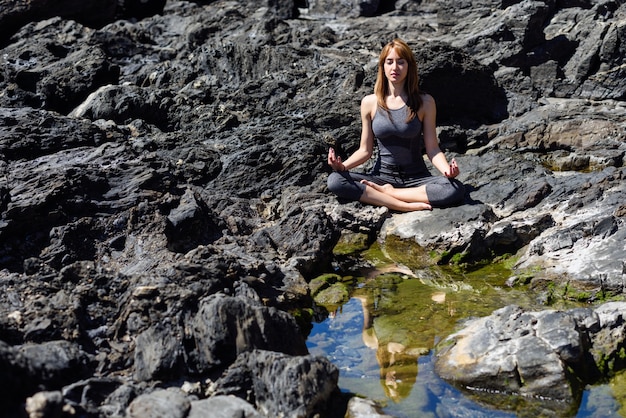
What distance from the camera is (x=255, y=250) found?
9039 mm

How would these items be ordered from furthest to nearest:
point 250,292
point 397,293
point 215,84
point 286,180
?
1. point 215,84
2. point 286,180
3. point 397,293
4. point 250,292

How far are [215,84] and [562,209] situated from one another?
7.52m

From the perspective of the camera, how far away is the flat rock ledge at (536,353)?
6.14 meters

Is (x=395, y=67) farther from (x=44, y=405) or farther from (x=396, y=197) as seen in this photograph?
(x=44, y=405)

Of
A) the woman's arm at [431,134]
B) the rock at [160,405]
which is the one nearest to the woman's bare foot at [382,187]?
the woman's arm at [431,134]

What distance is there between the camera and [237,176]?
11547 mm

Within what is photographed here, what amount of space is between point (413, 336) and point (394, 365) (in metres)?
0.63

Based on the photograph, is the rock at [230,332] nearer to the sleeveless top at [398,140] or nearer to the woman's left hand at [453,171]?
the woman's left hand at [453,171]

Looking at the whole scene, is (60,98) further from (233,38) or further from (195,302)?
(195,302)

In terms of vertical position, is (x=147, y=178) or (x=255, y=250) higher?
(x=147, y=178)

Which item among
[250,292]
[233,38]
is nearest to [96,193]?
[250,292]

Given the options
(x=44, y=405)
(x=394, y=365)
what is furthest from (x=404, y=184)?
(x=44, y=405)

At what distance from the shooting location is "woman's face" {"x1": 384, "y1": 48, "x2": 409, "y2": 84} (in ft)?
32.6

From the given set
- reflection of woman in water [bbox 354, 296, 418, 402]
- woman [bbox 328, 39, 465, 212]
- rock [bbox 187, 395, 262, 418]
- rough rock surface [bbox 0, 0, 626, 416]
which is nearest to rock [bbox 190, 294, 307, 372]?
rough rock surface [bbox 0, 0, 626, 416]
